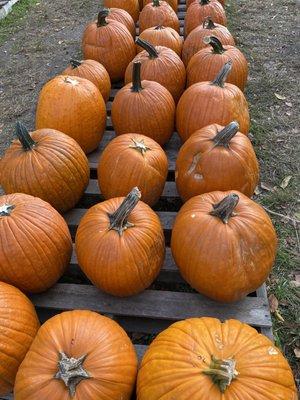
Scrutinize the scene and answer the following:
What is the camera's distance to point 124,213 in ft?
6.44

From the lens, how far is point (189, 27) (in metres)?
4.27

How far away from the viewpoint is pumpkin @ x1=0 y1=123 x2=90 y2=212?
7.97ft

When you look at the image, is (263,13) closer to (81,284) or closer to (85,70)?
(85,70)

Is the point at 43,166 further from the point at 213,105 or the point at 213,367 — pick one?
the point at 213,367

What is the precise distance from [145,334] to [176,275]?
38 cm

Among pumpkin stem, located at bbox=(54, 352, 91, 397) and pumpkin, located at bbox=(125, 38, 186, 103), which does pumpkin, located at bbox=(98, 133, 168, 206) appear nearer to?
pumpkin, located at bbox=(125, 38, 186, 103)

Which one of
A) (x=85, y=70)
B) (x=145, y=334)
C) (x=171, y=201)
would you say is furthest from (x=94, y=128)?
(x=145, y=334)

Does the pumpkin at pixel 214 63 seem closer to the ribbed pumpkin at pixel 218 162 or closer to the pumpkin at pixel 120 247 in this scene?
the ribbed pumpkin at pixel 218 162

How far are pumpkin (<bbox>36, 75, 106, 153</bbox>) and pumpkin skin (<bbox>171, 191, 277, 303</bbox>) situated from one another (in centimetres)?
120

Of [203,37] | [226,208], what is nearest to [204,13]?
[203,37]

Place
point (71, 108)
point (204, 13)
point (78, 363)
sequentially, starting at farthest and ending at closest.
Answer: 1. point (204, 13)
2. point (71, 108)
3. point (78, 363)

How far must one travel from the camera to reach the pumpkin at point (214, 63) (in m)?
3.19

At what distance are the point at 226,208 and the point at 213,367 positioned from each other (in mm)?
745

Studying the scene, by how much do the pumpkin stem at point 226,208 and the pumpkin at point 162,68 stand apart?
1578 mm
